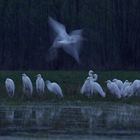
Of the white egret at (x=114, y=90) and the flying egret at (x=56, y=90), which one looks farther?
the flying egret at (x=56, y=90)

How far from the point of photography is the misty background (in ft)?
118

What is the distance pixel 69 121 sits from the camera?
697 inches

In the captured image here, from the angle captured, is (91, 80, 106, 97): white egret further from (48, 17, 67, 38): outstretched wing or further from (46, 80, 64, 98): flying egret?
(48, 17, 67, 38): outstretched wing

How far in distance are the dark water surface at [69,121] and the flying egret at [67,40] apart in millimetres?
10178

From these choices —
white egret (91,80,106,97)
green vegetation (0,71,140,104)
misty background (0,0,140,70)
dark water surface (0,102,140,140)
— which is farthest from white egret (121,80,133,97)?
misty background (0,0,140,70)

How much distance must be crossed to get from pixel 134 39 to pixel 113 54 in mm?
1177

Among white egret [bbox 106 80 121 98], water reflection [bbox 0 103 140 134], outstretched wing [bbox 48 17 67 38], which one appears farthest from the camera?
outstretched wing [bbox 48 17 67 38]

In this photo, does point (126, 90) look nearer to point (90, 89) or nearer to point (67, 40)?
point (90, 89)

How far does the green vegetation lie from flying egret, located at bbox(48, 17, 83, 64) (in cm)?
90

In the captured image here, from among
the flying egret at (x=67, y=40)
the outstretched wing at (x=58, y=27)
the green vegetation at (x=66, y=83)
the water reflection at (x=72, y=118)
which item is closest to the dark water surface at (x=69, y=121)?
the water reflection at (x=72, y=118)

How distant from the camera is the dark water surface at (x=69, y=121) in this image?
15.7 meters

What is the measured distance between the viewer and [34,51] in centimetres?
3612

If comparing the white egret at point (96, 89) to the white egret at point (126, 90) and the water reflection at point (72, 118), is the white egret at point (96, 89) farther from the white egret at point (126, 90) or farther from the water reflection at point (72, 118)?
the water reflection at point (72, 118)

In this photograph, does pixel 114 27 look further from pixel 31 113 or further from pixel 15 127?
pixel 15 127
